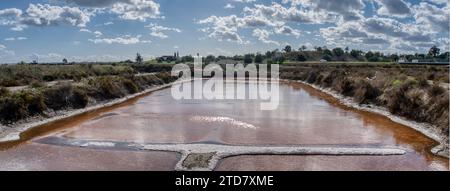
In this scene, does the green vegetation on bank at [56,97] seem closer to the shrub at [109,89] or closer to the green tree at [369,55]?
the shrub at [109,89]

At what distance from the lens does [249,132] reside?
22203 mm

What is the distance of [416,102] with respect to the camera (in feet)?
82.0

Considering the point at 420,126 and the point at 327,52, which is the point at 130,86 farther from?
the point at 327,52

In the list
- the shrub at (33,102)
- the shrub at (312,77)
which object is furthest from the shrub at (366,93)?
the shrub at (312,77)

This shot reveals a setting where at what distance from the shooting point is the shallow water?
15922 mm

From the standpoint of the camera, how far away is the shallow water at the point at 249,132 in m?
15.9

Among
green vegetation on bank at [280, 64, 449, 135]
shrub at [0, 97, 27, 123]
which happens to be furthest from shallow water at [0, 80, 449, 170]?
shrub at [0, 97, 27, 123]

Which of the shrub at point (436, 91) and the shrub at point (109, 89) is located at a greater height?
the shrub at point (436, 91)

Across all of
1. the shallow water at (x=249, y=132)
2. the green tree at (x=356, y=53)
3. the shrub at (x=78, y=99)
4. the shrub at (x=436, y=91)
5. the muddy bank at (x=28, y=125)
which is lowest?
the shallow water at (x=249, y=132)

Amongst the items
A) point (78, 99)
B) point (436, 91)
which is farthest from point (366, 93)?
point (78, 99)

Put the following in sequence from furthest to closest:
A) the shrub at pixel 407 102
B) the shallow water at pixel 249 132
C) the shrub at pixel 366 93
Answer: the shrub at pixel 366 93 < the shrub at pixel 407 102 < the shallow water at pixel 249 132
